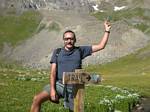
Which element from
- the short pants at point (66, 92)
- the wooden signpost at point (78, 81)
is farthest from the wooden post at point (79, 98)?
the short pants at point (66, 92)

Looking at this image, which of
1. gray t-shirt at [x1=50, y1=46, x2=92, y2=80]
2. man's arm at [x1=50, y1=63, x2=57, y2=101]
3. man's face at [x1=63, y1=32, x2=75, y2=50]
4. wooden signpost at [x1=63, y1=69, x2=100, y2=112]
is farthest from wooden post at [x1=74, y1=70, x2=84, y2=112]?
man's face at [x1=63, y1=32, x2=75, y2=50]

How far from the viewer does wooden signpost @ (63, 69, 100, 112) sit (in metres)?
19.6

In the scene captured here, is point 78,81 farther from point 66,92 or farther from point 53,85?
point 53,85

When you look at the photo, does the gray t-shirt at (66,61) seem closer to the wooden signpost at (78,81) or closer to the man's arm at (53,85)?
the man's arm at (53,85)

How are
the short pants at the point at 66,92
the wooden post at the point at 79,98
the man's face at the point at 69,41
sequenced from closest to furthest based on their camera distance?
the wooden post at the point at 79,98
the short pants at the point at 66,92
the man's face at the point at 69,41

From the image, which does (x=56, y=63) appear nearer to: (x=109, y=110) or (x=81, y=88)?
(x=81, y=88)

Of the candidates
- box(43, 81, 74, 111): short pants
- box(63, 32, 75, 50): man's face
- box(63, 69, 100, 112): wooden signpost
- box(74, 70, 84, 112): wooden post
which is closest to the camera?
box(63, 69, 100, 112): wooden signpost

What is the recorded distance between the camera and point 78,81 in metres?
19.7

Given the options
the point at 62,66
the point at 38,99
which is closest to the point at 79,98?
the point at 62,66

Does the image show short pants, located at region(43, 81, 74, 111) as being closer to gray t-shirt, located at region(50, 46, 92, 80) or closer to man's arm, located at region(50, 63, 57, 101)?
man's arm, located at region(50, 63, 57, 101)

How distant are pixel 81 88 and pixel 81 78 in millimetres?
449

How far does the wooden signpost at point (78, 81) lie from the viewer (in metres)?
19.6

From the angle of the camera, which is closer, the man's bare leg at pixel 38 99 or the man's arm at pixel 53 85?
the man's arm at pixel 53 85

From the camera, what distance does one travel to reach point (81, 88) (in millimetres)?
19969
